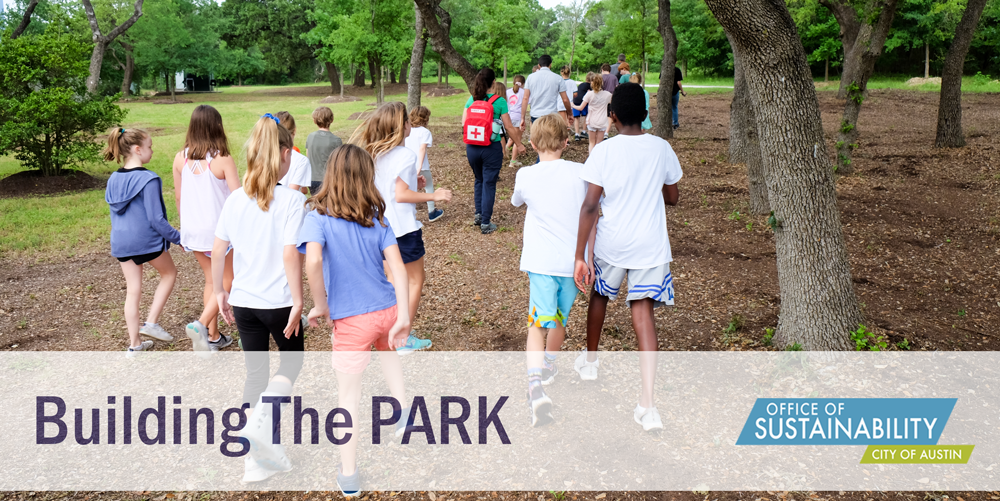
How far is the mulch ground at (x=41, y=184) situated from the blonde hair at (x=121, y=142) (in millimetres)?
8700

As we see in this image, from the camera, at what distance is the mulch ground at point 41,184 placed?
37.9 feet

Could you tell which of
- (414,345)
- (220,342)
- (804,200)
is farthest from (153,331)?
(804,200)

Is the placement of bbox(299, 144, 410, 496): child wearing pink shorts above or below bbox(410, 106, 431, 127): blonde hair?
below

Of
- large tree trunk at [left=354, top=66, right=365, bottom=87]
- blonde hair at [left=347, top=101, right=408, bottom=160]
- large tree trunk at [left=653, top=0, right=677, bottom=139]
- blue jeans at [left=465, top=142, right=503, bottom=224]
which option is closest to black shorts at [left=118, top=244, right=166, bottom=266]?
blonde hair at [left=347, top=101, right=408, bottom=160]

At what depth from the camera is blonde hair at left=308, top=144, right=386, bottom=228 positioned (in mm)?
2963

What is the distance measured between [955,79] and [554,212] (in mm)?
11590

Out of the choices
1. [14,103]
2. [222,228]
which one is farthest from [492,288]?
[14,103]

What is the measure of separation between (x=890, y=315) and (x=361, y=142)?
4.09 metres

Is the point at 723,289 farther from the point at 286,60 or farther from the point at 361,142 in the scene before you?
the point at 286,60

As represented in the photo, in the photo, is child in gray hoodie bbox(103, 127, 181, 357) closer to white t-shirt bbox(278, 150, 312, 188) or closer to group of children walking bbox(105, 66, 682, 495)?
group of children walking bbox(105, 66, 682, 495)

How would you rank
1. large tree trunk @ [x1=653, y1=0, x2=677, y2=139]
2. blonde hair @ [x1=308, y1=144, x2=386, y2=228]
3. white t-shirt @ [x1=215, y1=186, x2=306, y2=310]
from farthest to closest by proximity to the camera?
large tree trunk @ [x1=653, y1=0, x2=677, y2=139], white t-shirt @ [x1=215, y1=186, x2=306, y2=310], blonde hair @ [x1=308, y1=144, x2=386, y2=228]

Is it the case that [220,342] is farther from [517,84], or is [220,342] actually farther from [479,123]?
[517,84]

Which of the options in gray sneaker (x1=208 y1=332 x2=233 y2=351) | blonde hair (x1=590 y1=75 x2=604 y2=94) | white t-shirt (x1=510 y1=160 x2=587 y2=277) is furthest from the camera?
blonde hair (x1=590 y1=75 x2=604 y2=94)

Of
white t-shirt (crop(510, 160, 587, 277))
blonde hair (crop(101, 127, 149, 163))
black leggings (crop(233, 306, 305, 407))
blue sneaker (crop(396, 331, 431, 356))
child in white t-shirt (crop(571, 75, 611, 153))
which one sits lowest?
blue sneaker (crop(396, 331, 431, 356))
